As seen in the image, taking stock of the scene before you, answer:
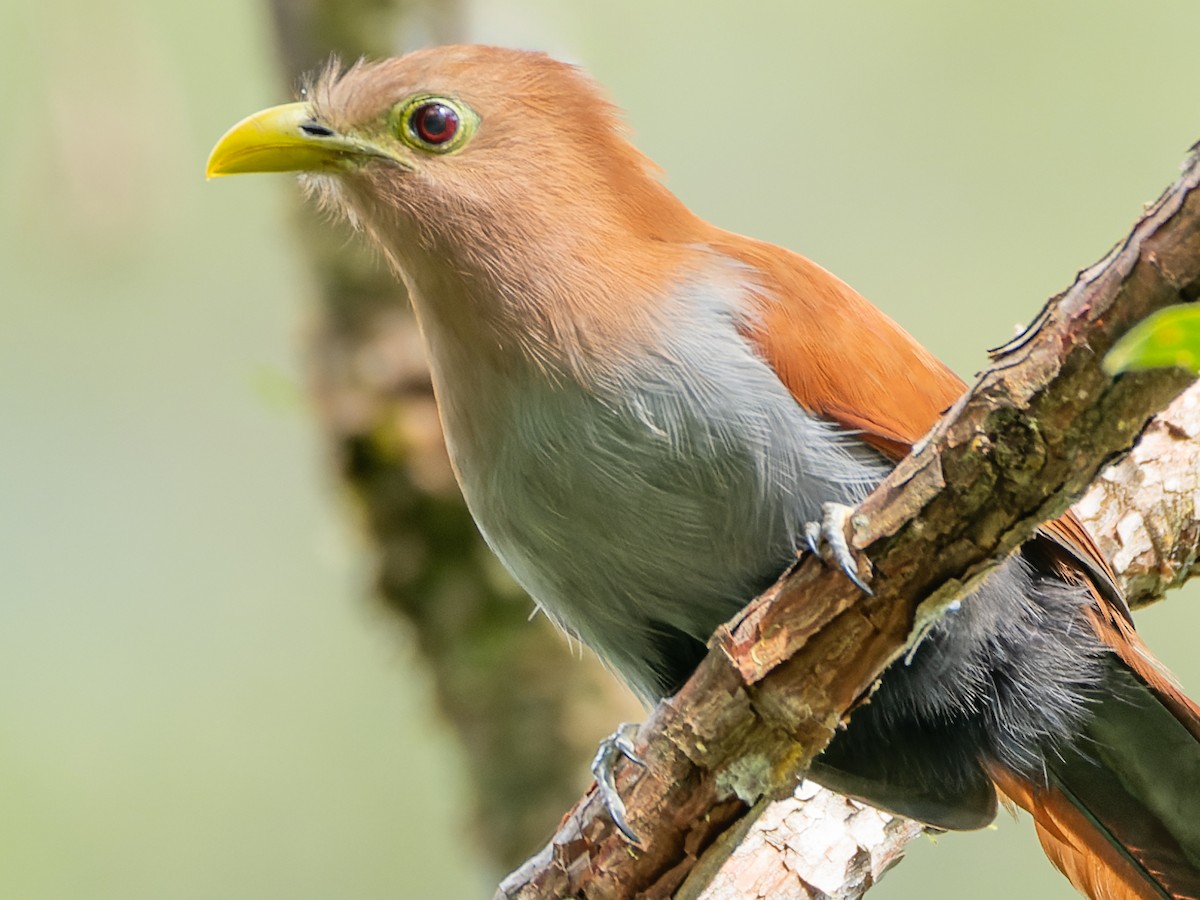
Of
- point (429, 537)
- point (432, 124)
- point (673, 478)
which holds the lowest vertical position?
point (429, 537)

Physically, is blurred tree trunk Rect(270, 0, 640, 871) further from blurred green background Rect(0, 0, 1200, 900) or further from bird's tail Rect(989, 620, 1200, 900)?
bird's tail Rect(989, 620, 1200, 900)

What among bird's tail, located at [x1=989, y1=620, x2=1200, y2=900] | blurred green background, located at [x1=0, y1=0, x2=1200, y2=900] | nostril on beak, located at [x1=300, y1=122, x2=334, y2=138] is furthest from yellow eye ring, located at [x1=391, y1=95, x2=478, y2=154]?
blurred green background, located at [x1=0, y1=0, x2=1200, y2=900]

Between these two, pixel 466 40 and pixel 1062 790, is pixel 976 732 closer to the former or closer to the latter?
pixel 1062 790

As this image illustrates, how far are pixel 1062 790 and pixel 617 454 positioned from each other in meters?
1.24

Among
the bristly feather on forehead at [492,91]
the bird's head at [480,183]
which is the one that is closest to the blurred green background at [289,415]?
the bristly feather on forehead at [492,91]

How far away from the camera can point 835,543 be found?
2.00 m

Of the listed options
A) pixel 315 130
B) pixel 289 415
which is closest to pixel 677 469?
pixel 315 130

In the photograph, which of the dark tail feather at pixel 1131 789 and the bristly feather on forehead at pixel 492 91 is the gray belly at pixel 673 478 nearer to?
the bristly feather on forehead at pixel 492 91

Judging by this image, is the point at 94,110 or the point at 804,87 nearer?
the point at 94,110

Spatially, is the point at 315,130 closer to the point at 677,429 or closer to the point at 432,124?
the point at 432,124

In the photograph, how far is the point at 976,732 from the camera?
275cm

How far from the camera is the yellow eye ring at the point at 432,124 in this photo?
2617 mm

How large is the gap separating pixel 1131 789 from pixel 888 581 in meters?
1.09

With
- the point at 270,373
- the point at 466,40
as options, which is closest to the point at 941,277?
the point at 466,40
